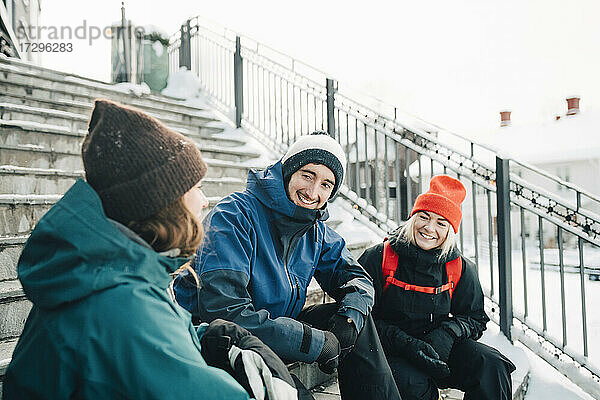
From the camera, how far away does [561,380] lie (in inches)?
103

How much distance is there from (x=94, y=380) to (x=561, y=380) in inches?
111

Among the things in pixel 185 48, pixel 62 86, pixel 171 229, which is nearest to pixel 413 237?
pixel 171 229

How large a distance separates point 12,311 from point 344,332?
4.60ft

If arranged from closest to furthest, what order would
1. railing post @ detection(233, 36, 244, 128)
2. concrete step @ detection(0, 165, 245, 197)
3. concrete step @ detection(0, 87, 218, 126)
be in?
concrete step @ detection(0, 165, 245, 197) → concrete step @ detection(0, 87, 218, 126) → railing post @ detection(233, 36, 244, 128)

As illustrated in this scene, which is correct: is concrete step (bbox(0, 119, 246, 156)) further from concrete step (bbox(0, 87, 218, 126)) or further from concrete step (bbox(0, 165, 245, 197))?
concrete step (bbox(0, 87, 218, 126))

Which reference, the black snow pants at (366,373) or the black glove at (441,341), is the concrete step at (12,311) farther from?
the black glove at (441,341)

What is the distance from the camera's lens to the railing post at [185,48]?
23.4ft

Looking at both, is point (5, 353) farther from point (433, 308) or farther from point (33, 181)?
point (433, 308)

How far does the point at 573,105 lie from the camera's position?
19859 millimetres

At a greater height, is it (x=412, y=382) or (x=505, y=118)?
(x=505, y=118)

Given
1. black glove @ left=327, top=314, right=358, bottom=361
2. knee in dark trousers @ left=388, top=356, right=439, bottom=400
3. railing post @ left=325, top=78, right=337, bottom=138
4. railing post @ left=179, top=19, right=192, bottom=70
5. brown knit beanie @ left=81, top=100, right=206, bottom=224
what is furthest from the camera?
railing post @ left=179, top=19, right=192, bottom=70

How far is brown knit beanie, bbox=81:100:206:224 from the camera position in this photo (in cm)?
92

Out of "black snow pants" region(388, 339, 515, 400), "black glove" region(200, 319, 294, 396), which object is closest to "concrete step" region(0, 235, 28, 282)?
"black glove" region(200, 319, 294, 396)

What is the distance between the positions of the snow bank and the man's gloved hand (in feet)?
17.9
